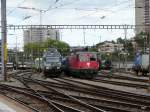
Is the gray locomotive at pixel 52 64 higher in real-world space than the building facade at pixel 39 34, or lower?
lower

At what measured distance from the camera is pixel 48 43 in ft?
480

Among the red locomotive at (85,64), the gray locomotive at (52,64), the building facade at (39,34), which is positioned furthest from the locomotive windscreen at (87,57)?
the building facade at (39,34)

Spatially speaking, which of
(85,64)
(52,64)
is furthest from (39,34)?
(85,64)

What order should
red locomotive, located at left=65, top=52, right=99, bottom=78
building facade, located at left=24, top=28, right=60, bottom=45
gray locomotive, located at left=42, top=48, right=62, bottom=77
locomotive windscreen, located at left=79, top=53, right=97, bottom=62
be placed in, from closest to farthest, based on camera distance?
red locomotive, located at left=65, top=52, right=99, bottom=78 < locomotive windscreen, located at left=79, top=53, right=97, bottom=62 < gray locomotive, located at left=42, top=48, right=62, bottom=77 < building facade, located at left=24, top=28, right=60, bottom=45

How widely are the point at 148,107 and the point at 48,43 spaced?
13066 cm

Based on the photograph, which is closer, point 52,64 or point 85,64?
point 85,64

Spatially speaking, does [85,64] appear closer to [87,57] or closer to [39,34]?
[87,57]

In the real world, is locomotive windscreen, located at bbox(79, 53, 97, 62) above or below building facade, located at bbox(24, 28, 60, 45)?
below

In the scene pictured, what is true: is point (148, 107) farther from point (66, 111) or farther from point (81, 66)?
point (81, 66)

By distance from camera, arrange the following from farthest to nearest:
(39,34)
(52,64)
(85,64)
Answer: (39,34) → (52,64) → (85,64)

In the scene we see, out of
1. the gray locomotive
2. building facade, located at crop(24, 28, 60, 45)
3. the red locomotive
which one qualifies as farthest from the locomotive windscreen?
building facade, located at crop(24, 28, 60, 45)

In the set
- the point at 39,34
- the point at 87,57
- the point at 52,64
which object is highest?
the point at 39,34

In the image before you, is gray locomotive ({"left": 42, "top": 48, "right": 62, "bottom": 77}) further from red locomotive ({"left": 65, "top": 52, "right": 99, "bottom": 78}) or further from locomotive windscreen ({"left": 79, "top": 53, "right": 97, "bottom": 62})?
locomotive windscreen ({"left": 79, "top": 53, "right": 97, "bottom": 62})

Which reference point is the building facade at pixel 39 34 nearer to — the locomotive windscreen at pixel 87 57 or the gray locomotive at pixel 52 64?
the gray locomotive at pixel 52 64
